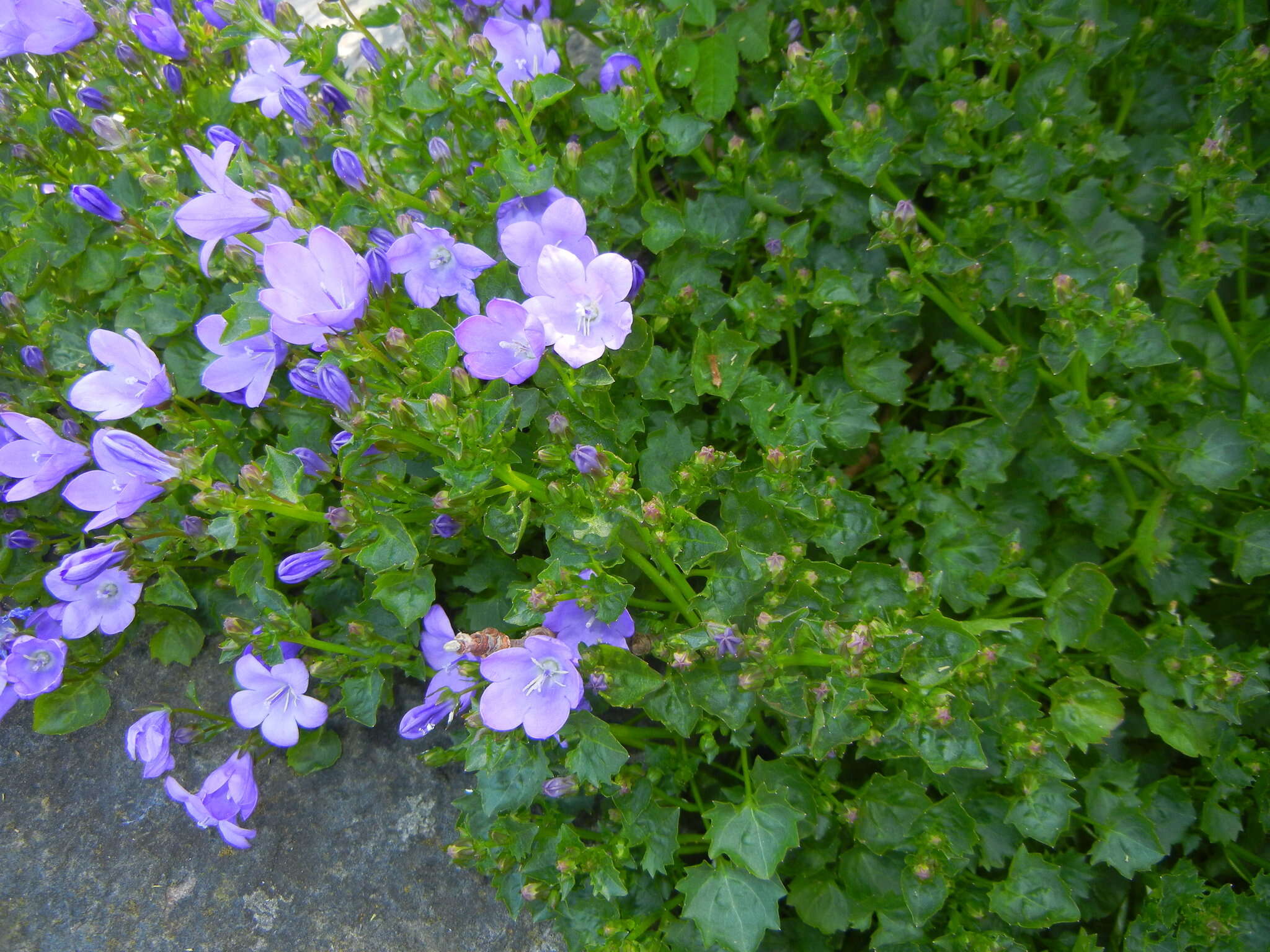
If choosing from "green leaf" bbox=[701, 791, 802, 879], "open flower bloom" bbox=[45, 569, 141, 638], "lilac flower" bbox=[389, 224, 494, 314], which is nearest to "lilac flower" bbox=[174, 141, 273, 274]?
"lilac flower" bbox=[389, 224, 494, 314]

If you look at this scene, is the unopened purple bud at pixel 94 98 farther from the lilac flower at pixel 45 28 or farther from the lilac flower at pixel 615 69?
the lilac flower at pixel 615 69

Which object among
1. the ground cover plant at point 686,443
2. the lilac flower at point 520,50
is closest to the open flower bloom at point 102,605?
the ground cover plant at point 686,443

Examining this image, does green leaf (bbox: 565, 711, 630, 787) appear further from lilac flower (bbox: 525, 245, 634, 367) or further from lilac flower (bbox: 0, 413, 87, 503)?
lilac flower (bbox: 0, 413, 87, 503)

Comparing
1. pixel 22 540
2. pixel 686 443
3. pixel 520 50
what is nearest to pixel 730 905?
pixel 686 443

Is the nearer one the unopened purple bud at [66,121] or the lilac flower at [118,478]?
the lilac flower at [118,478]

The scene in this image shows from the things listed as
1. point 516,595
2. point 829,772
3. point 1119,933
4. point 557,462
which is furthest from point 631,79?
point 1119,933

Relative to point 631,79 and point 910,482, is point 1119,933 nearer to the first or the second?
point 910,482
